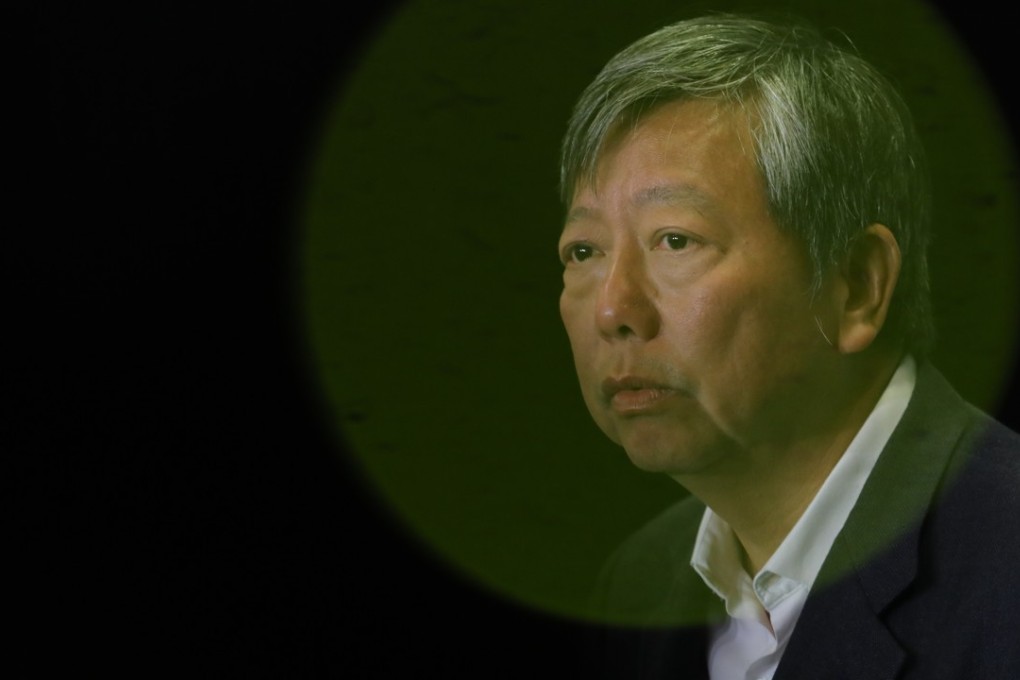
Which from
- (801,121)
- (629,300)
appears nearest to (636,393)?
(629,300)

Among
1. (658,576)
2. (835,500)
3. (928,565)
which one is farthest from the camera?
(658,576)

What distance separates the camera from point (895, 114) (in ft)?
4.38

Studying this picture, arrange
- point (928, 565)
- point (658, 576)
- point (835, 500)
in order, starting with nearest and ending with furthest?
1. point (928, 565)
2. point (835, 500)
3. point (658, 576)

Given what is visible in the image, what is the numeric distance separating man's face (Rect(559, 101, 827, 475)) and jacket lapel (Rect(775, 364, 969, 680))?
0.11m

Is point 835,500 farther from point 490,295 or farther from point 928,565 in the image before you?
point 490,295

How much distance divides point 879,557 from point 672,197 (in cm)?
40

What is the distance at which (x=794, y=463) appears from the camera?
1.33 m

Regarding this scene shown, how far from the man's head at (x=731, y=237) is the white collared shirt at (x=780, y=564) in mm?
44

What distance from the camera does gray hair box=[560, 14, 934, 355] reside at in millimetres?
1258

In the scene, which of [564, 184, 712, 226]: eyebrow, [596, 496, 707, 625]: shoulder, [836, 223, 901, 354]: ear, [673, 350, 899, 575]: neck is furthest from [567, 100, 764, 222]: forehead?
[596, 496, 707, 625]: shoulder

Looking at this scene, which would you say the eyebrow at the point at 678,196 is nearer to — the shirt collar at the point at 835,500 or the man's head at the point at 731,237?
the man's head at the point at 731,237

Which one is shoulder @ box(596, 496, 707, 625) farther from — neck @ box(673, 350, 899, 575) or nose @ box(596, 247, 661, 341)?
nose @ box(596, 247, 661, 341)

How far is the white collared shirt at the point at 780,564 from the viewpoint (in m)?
1.31

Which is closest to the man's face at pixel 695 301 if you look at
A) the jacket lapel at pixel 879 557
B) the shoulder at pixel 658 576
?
the jacket lapel at pixel 879 557
